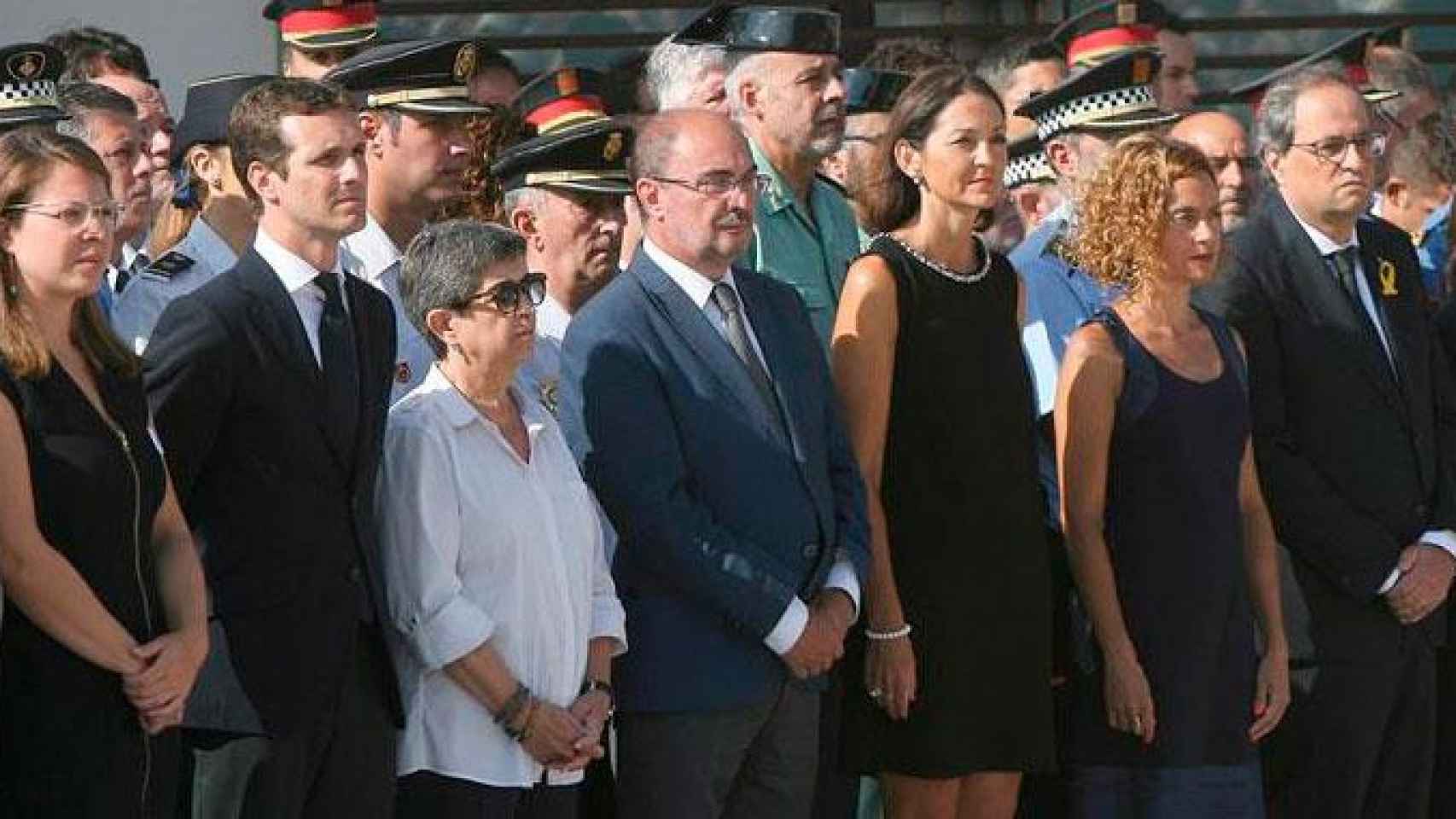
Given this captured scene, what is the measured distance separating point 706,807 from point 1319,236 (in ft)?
7.69

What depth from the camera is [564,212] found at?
677cm

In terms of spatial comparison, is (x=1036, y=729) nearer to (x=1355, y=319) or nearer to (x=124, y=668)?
(x=1355, y=319)

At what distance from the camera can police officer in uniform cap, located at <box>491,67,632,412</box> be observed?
6730 mm

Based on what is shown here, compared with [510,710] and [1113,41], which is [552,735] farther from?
[1113,41]

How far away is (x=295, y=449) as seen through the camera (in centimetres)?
561

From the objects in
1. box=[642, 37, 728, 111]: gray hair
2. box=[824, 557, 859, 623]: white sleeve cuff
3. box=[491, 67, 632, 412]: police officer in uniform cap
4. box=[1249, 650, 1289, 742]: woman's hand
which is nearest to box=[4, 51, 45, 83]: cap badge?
box=[491, 67, 632, 412]: police officer in uniform cap

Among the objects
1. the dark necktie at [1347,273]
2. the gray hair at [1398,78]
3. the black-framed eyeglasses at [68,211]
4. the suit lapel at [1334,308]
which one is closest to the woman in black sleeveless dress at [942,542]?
the suit lapel at [1334,308]

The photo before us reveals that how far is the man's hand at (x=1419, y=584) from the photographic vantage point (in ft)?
24.1

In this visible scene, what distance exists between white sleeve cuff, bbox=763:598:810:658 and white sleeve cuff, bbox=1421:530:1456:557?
1978 millimetres

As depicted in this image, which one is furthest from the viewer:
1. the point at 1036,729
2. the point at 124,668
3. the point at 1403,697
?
the point at 1403,697

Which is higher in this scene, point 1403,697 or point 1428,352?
point 1428,352

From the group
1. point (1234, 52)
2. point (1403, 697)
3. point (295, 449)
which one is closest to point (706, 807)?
point (295, 449)

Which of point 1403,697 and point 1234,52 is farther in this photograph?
point 1234,52

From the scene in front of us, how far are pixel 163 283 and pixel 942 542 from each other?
1.71m
